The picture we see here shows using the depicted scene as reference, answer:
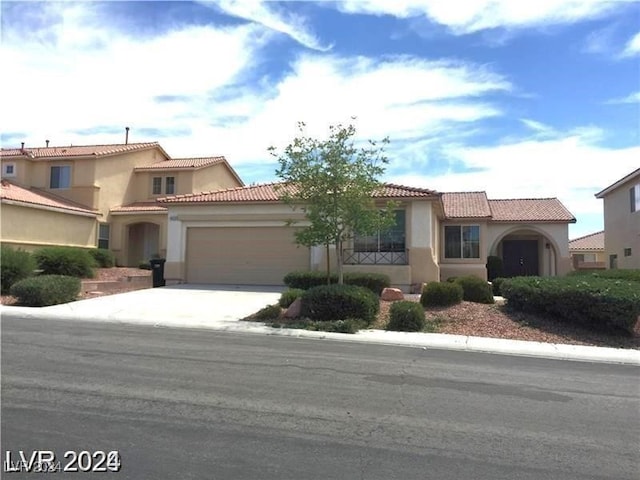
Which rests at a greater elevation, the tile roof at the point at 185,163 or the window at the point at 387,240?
the tile roof at the point at 185,163

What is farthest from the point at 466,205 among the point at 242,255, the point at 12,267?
the point at 12,267

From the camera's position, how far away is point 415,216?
21.5 metres

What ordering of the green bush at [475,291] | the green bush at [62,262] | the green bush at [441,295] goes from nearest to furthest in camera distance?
the green bush at [441,295] → the green bush at [475,291] → the green bush at [62,262]

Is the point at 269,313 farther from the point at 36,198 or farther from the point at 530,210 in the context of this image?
the point at 530,210

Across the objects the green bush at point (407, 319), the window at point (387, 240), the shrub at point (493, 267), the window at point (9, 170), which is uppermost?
the window at point (9, 170)

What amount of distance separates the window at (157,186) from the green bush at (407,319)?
22844 millimetres

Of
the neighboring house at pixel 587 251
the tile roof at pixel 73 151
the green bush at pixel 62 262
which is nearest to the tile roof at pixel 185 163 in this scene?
the tile roof at pixel 73 151

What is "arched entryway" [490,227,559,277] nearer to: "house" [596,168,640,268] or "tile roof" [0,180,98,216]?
"house" [596,168,640,268]

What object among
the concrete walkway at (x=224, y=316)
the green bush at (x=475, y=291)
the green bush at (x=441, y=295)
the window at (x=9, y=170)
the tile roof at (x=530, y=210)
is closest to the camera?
the concrete walkway at (x=224, y=316)

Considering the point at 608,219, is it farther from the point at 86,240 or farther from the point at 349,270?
the point at 86,240

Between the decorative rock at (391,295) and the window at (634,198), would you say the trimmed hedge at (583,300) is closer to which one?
the decorative rock at (391,295)

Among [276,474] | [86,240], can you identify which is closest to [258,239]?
[86,240]

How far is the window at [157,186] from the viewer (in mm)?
33250

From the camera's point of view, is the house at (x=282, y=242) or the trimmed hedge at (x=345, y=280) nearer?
the trimmed hedge at (x=345, y=280)
